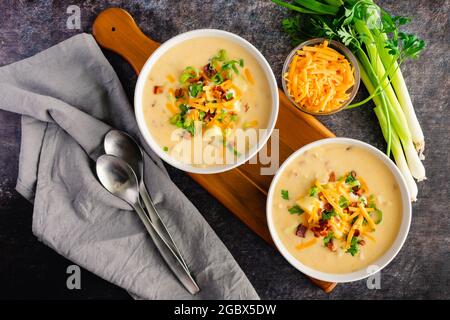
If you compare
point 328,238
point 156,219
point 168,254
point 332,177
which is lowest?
point 168,254

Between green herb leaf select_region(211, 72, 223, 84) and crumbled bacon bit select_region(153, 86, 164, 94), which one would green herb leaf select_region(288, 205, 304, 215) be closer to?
green herb leaf select_region(211, 72, 223, 84)

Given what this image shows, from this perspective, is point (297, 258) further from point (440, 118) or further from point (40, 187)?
point (40, 187)

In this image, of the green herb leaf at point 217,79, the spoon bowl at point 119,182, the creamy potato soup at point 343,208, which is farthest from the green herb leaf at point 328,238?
the spoon bowl at point 119,182

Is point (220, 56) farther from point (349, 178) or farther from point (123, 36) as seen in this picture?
point (349, 178)

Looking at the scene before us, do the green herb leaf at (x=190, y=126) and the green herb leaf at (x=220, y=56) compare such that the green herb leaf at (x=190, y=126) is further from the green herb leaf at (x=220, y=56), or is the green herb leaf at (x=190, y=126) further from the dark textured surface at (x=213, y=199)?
the dark textured surface at (x=213, y=199)

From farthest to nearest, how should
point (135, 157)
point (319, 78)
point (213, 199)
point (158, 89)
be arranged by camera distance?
point (213, 199) < point (135, 157) < point (319, 78) < point (158, 89)

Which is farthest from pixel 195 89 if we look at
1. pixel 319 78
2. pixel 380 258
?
pixel 380 258
